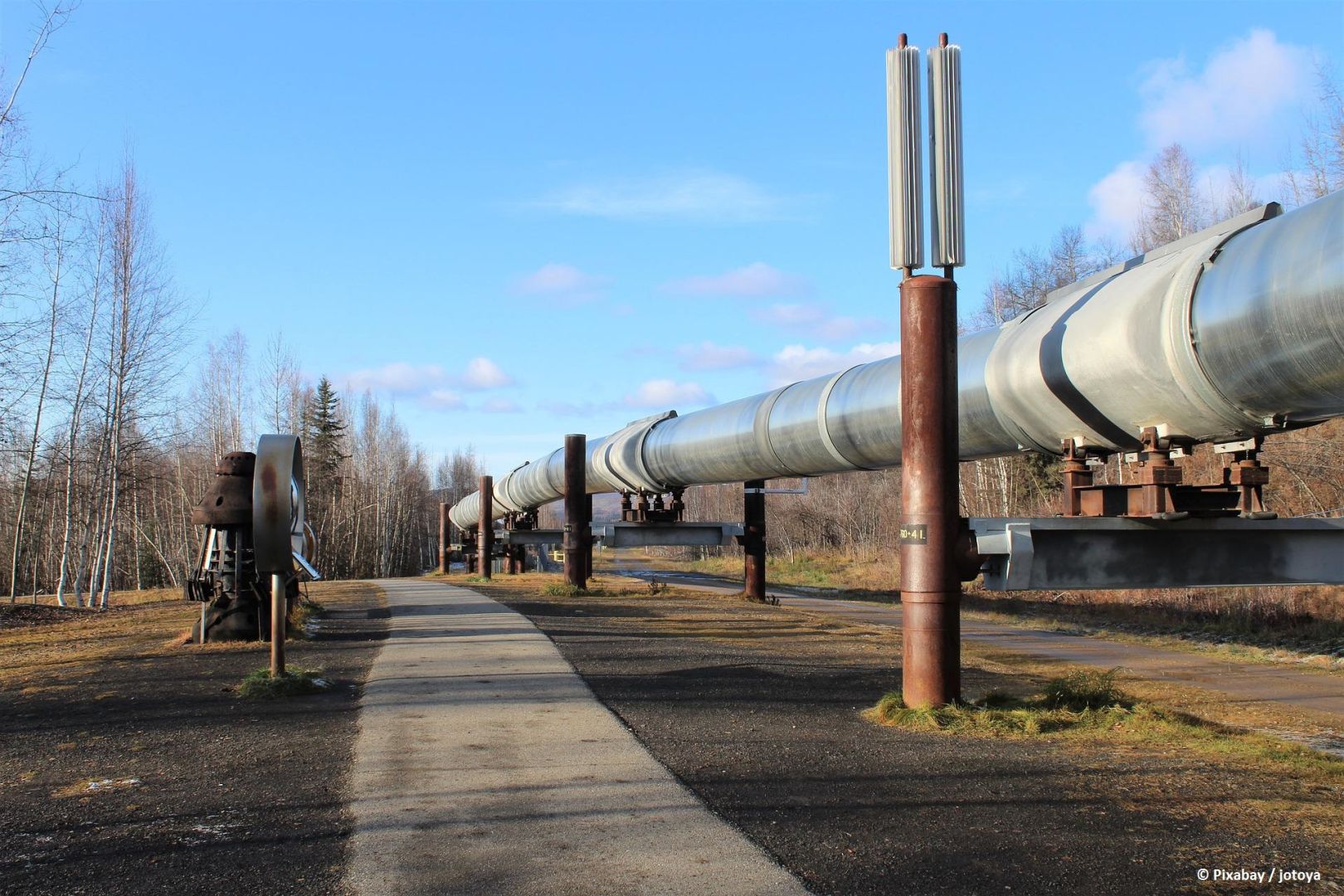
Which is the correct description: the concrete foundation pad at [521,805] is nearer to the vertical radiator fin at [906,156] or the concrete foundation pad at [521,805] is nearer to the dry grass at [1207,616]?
the vertical radiator fin at [906,156]

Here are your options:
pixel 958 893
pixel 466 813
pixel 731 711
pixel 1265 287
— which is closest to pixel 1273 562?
pixel 1265 287

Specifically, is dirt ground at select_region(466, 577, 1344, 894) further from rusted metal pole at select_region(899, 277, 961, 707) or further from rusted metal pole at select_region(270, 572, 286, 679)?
rusted metal pole at select_region(270, 572, 286, 679)

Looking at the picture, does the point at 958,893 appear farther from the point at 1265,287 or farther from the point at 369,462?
the point at 369,462

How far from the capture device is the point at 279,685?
8398mm

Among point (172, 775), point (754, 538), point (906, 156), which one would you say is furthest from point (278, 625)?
point (754, 538)

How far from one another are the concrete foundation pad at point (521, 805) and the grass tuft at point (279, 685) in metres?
0.48

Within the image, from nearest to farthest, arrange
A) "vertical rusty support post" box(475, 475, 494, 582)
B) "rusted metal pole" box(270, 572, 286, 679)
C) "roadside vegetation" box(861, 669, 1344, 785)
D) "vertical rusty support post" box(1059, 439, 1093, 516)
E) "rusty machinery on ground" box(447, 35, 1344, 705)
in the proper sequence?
1. "rusty machinery on ground" box(447, 35, 1344, 705)
2. "roadside vegetation" box(861, 669, 1344, 785)
3. "vertical rusty support post" box(1059, 439, 1093, 516)
4. "rusted metal pole" box(270, 572, 286, 679)
5. "vertical rusty support post" box(475, 475, 494, 582)

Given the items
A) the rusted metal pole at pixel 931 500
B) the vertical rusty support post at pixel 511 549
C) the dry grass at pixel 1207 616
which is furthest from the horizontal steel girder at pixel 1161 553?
the vertical rusty support post at pixel 511 549

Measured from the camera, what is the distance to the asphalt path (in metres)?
10.2

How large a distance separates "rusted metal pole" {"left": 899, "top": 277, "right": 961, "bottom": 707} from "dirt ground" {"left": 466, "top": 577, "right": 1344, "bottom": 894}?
624 mm

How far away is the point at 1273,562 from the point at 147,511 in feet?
163

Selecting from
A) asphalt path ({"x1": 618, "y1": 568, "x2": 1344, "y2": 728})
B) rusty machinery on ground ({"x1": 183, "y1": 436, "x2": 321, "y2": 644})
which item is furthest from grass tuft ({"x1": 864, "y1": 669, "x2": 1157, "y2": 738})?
rusty machinery on ground ({"x1": 183, "y1": 436, "x2": 321, "y2": 644})

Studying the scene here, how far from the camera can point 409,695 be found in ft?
27.3

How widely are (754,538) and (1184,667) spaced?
29.8 feet
